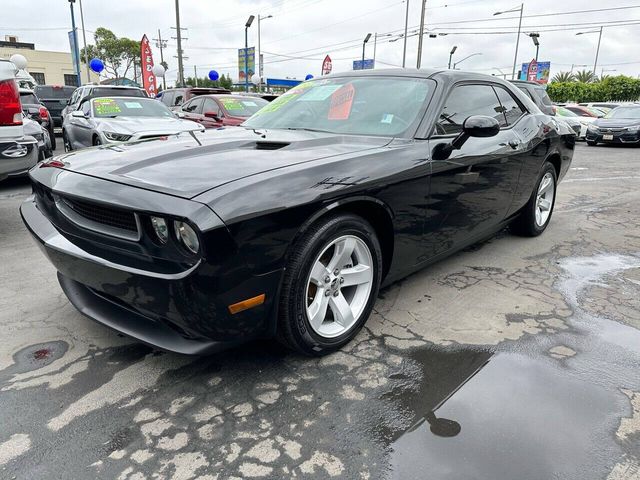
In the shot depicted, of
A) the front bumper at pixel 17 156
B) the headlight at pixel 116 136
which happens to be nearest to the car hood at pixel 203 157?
the front bumper at pixel 17 156

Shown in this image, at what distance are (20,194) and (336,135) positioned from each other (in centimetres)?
551

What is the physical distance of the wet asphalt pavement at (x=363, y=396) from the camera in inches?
72.2

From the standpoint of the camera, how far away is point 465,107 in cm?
345

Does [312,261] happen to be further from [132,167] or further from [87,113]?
[87,113]

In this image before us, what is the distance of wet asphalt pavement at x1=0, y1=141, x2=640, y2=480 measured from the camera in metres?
1.83

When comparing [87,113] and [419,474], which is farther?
[87,113]

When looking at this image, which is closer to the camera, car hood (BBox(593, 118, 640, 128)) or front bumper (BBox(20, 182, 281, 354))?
front bumper (BBox(20, 182, 281, 354))

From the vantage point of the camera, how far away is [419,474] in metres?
1.77

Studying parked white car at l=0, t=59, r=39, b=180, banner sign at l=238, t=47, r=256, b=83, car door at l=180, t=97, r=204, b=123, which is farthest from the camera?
banner sign at l=238, t=47, r=256, b=83

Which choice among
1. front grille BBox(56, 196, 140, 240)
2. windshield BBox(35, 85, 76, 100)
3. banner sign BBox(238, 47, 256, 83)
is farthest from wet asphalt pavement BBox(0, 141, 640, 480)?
banner sign BBox(238, 47, 256, 83)

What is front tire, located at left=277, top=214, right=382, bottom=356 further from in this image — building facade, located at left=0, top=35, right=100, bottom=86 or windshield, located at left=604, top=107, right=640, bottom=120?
building facade, located at left=0, top=35, right=100, bottom=86

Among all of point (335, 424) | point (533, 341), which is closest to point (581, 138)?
point (533, 341)

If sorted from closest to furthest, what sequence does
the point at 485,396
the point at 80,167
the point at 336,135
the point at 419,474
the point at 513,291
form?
the point at 419,474, the point at 485,396, the point at 80,167, the point at 336,135, the point at 513,291

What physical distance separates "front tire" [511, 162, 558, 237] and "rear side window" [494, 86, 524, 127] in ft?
2.12
